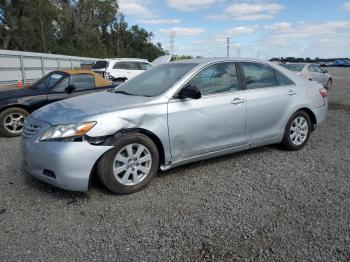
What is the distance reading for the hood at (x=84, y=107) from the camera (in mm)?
3655

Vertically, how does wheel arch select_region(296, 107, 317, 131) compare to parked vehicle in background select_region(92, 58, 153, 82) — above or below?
below

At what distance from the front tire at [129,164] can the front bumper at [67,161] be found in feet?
0.43

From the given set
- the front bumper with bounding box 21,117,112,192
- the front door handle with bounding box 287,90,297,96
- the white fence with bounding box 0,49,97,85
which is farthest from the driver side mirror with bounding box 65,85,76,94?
the white fence with bounding box 0,49,97,85

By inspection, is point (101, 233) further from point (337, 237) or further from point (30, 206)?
point (337, 237)

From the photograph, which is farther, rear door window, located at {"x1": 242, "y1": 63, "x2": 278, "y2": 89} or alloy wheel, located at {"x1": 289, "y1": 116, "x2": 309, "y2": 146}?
alloy wheel, located at {"x1": 289, "y1": 116, "x2": 309, "y2": 146}

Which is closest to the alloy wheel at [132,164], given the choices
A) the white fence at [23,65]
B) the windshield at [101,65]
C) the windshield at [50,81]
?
the windshield at [50,81]

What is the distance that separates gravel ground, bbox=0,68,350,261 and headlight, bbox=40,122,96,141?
2.43ft

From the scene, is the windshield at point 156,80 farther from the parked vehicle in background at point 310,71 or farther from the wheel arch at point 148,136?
the parked vehicle in background at point 310,71

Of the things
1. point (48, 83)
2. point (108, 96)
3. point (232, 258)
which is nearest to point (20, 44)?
point (48, 83)

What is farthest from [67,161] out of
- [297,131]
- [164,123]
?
[297,131]

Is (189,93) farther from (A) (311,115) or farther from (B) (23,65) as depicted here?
(B) (23,65)

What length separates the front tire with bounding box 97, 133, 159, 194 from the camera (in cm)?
362

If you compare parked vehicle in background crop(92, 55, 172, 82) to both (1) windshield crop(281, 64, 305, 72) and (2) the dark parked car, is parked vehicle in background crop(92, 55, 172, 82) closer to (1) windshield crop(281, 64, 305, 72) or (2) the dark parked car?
(1) windshield crop(281, 64, 305, 72)

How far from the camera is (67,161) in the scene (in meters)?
3.42
